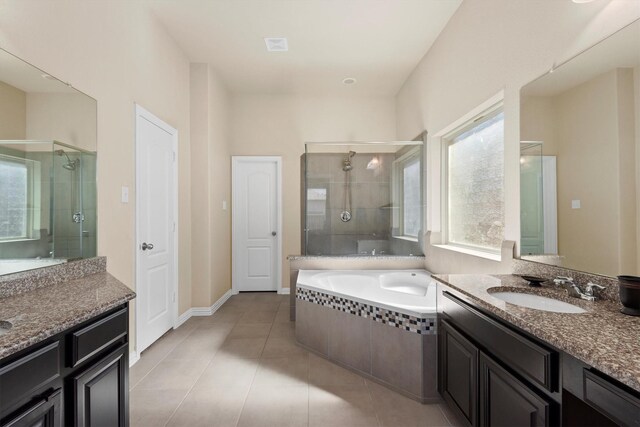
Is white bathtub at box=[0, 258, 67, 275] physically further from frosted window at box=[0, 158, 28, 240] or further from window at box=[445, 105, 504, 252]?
window at box=[445, 105, 504, 252]

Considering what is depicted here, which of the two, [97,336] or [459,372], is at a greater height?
[97,336]

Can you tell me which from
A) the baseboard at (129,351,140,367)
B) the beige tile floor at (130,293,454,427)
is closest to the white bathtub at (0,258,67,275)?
the beige tile floor at (130,293,454,427)

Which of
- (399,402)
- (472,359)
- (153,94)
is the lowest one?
(399,402)

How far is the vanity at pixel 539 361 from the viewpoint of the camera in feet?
2.47

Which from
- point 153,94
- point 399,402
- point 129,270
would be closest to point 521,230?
point 399,402

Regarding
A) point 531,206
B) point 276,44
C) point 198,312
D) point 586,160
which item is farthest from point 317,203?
point 586,160

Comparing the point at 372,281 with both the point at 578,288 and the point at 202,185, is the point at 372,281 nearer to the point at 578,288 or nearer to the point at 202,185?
the point at 578,288

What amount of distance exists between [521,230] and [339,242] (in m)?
2.16

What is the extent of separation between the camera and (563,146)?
1.47 m

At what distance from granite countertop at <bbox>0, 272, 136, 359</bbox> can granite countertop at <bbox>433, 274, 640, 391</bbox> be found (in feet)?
5.16

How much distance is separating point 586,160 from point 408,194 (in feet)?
7.48

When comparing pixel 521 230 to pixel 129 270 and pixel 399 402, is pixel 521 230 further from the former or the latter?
pixel 129 270

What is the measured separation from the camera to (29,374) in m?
0.87

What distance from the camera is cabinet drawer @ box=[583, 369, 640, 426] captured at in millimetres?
689
